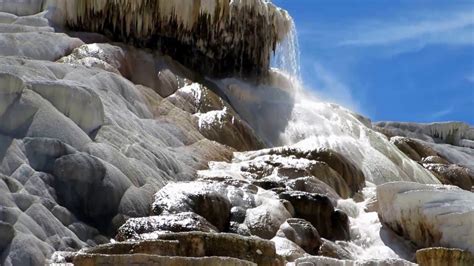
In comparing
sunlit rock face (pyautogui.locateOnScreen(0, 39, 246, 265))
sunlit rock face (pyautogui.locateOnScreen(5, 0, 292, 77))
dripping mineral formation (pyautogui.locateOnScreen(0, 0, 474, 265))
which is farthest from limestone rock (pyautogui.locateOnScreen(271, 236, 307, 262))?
sunlit rock face (pyautogui.locateOnScreen(5, 0, 292, 77))

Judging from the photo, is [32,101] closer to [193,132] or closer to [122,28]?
[193,132]

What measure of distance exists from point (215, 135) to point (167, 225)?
721 cm

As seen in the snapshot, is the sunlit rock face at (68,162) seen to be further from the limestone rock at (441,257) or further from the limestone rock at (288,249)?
the limestone rock at (441,257)

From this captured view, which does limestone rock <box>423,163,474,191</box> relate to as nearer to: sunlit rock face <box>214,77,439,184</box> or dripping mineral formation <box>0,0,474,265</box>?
dripping mineral formation <box>0,0,474,265</box>

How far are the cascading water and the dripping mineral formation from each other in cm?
5

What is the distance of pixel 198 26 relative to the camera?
26.7m

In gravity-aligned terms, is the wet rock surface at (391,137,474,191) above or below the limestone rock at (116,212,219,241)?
below

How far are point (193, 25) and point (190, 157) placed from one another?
7.79m

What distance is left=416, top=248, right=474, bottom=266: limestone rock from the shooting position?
1423cm

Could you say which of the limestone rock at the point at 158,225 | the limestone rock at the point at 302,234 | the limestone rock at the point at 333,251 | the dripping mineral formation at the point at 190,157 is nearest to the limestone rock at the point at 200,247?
the dripping mineral formation at the point at 190,157

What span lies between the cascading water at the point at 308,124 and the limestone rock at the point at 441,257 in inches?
269

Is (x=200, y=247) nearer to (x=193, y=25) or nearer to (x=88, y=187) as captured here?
(x=88, y=187)

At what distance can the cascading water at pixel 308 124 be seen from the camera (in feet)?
79.7

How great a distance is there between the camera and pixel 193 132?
21.0 m
